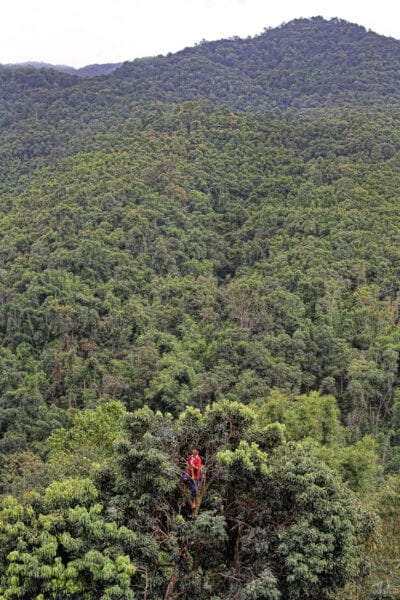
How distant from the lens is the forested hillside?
294 inches

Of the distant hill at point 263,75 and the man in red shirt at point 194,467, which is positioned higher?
the distant hill at point 263,75

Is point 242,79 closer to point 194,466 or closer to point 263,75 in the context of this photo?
point 263,75

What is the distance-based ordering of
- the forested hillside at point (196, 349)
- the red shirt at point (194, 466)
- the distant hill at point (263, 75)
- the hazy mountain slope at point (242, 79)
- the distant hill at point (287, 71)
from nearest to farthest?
the forested hillside at point (196, 349) < the red shirt at point (194, 466) < the hazy mountain slope at point (242, 79) < the distant hill at point (263, 75) < the distant hill at point (287, 71)

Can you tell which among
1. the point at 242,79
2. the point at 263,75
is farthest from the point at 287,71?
the point at 242,79

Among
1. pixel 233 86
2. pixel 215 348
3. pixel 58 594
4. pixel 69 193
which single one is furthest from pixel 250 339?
pixel 233 86

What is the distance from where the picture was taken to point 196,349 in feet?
97.4

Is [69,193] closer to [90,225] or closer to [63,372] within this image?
[90,225]

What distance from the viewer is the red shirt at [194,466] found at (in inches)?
318

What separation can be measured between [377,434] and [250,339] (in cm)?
852

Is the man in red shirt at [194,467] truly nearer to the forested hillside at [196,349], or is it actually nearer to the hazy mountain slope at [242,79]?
the forested hillside at [196,349]

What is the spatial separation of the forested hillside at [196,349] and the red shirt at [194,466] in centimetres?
19

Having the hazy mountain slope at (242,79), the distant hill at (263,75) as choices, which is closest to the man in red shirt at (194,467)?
the hazy mountain slope at (242,79)

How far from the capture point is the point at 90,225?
1502 inches

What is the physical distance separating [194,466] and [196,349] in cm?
2163
